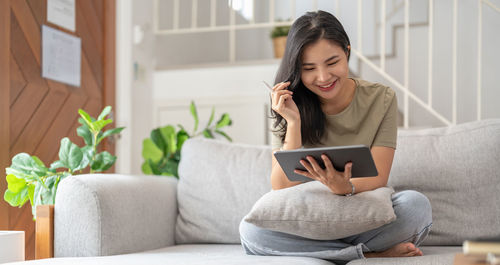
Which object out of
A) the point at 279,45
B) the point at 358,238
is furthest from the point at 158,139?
the point at 279,45

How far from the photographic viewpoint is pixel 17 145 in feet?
7.75

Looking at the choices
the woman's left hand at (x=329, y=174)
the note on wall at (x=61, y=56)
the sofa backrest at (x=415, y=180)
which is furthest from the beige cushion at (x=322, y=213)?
the note on wall at (x=61, y=56)

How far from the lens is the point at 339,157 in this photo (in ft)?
4.41

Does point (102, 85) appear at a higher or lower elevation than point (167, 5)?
lower

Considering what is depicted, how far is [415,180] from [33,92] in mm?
1671

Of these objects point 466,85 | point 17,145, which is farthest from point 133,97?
point 466,85

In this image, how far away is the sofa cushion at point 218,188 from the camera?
1.96 meters

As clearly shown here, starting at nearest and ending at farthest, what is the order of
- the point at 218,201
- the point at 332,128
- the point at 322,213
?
the point at 322,213 → the point at 332,128 → the point at 218,201

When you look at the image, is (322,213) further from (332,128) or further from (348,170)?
(332,128)

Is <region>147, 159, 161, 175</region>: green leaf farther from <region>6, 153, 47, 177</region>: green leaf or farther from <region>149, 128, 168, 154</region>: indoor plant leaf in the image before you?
<region>6, 153, 47, 177</region>: green leaf

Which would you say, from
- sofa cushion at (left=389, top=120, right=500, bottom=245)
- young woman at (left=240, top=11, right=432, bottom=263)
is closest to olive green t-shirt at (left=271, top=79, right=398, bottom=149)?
young woman at (left=240, top=11, right=432, bottom=263)

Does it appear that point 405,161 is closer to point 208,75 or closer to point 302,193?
point 302,193

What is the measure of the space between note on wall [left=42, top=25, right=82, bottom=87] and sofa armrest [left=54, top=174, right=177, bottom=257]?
0.96m

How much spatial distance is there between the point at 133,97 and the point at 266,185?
1.56 m
